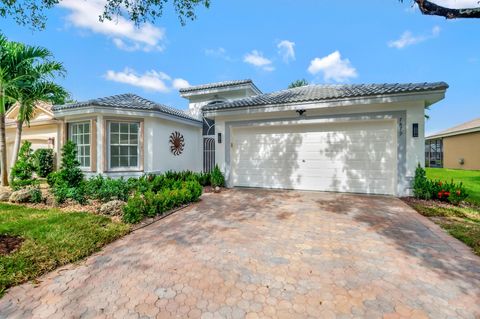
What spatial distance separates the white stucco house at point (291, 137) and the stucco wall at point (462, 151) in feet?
46.9

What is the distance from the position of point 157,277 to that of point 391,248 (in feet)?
11.4

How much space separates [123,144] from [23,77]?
461cm

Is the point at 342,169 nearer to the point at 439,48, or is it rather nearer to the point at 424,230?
the point at 424,230

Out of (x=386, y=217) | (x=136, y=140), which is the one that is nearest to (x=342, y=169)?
(x=386, y=217)

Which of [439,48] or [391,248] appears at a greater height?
[439,48]

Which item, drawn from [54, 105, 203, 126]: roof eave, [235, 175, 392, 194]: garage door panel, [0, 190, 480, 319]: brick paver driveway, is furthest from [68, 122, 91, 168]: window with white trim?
[0, 190, 480, 319]: brick paver driveway

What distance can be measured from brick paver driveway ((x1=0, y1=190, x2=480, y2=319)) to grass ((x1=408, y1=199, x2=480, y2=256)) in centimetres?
24

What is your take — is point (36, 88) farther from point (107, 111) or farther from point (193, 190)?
point (193, 190)

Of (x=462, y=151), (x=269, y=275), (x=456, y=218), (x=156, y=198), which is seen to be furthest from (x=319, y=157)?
(x=462, y=151)

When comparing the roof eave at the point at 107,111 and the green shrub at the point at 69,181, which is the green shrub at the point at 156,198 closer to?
the green shrub at the point at 69,181

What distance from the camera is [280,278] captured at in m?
2.79

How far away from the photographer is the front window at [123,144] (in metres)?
9.38

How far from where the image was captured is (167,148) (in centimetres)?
1066

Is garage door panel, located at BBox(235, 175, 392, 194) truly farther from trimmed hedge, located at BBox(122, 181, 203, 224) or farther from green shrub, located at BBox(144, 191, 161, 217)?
green shrub, located at BBox(144, 191, 161, 217)
